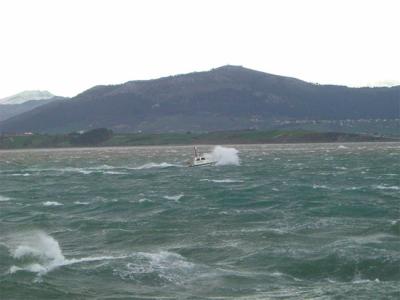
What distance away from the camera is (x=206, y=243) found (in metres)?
41.5

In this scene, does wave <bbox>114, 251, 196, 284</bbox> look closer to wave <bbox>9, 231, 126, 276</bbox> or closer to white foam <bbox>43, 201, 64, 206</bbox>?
wave <bbox>9, 231, 126, 276</bbox>

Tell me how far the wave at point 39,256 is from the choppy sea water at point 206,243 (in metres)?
0.07

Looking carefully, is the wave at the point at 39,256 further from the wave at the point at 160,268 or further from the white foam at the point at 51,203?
the white foam at the point at 51,203

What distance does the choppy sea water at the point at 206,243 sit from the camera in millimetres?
30984

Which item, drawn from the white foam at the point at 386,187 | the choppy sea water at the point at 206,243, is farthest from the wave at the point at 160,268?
the white foam at the point at 386,187

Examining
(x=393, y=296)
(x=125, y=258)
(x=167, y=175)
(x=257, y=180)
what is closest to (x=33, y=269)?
(x=125, y=258)

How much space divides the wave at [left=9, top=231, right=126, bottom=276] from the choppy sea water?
→ 0.07 metres

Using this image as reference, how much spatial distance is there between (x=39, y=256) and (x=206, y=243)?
9.83 meters

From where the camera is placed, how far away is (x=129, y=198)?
232 feet

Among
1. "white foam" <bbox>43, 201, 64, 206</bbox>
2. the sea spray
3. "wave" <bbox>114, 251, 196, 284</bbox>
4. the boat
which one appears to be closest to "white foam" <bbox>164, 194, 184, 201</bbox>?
"white foam" <bbox>43, 201, 64, 206</bbox>

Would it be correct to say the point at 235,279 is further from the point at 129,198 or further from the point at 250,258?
the point at 129,198

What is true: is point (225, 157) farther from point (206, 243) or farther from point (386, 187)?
point (206, 243)

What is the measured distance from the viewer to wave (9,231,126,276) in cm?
3544

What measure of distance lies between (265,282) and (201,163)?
10286 cm
